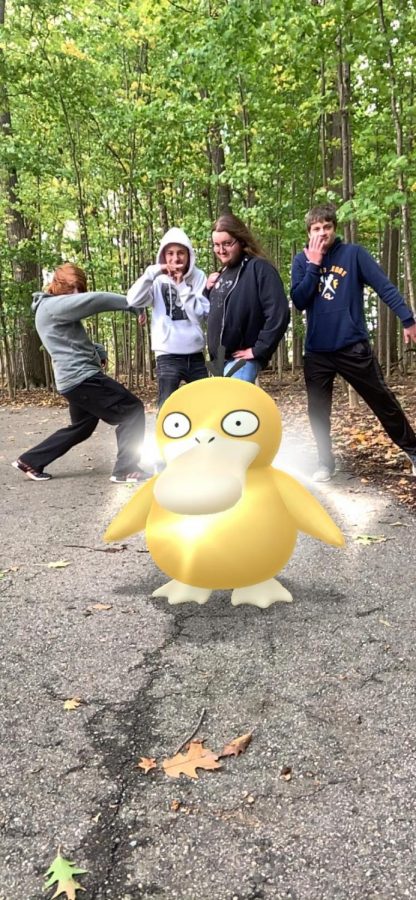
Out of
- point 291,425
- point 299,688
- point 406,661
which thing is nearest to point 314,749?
point 299,688

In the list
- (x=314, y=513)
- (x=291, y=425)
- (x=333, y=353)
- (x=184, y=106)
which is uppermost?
(x=184, y=106)

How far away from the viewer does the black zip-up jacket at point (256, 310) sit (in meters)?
4.14

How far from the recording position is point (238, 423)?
277 centimetres

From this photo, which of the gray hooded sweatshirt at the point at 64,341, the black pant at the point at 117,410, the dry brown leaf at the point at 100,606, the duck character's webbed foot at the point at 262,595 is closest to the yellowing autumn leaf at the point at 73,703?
the dry brown leaf at the point at 100,606

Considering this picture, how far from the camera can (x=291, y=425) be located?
9.38 meters

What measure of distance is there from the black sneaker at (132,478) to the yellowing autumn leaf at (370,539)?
238 cm

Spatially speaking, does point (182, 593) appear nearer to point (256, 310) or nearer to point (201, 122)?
point (256, 310)

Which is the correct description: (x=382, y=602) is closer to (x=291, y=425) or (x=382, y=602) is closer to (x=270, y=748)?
(x=270, y=748)

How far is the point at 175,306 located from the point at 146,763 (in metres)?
3.51

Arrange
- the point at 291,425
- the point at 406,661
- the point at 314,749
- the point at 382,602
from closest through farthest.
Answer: the point at 314,749
the point at 406,661
the point at 382,602
the point at 291,425

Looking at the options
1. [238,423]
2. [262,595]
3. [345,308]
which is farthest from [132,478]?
[238,423]

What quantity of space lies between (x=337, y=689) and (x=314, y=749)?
0.38 meters

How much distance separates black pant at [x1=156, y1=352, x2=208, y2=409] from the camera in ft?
16.5

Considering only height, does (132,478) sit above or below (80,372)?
below
